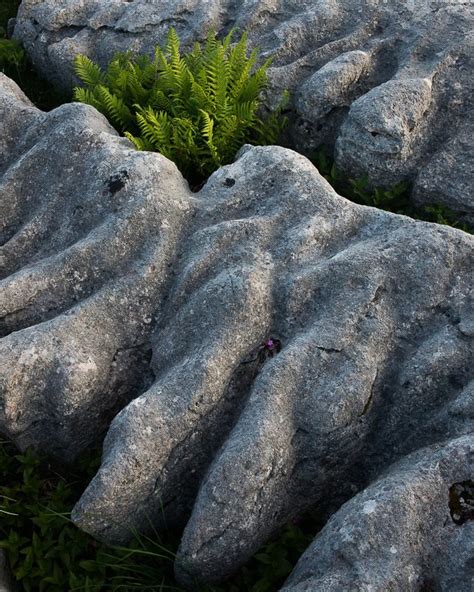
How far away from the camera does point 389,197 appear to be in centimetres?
580

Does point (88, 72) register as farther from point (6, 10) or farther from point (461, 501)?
point (461, 501)

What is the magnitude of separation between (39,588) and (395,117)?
4420 mm

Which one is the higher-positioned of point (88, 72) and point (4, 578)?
point (88, 72)

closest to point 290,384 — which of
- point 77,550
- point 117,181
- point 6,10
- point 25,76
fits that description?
point 77,550

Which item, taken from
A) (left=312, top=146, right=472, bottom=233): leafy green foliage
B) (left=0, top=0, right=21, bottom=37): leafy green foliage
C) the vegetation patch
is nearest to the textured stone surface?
(left=312, top=146, right=472, bottom=233): leafy green foliage

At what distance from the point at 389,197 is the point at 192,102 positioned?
1934 mm

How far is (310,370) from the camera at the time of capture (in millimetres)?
4012

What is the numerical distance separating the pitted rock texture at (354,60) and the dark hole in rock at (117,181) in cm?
197

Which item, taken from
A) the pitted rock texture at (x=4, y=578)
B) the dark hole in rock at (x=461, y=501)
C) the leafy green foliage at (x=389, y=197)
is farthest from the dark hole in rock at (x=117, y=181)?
the dark hole in rock at (x=461, y=501)

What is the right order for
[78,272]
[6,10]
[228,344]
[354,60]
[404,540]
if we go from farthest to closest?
[6,10] < [354,60] < [78,272] < [228,344] < [404,540]

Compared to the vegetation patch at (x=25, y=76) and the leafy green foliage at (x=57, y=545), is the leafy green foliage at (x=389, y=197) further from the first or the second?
the vegetation patch at (x=25, y=76)

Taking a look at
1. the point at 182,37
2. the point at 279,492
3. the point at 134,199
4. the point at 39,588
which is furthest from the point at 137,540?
the point at 182,37

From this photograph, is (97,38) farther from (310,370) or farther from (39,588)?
(39,588)

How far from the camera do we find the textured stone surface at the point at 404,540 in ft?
10.3
